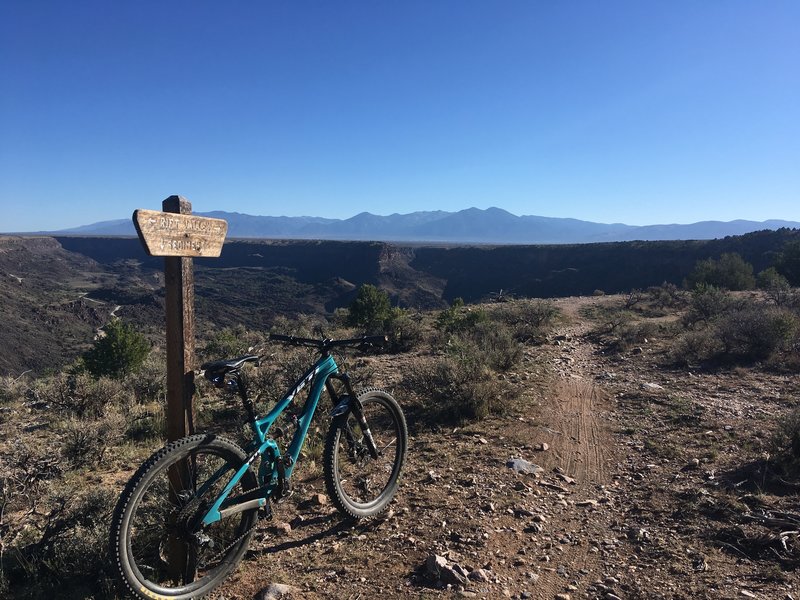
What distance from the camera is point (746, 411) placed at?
629cm

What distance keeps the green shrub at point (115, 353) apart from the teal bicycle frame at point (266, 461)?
34.7 ft

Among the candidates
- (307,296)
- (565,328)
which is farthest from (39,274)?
(565,328)

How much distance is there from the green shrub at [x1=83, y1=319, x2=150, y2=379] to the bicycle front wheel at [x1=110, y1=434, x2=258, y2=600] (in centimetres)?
1059

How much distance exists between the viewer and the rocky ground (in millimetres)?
3043

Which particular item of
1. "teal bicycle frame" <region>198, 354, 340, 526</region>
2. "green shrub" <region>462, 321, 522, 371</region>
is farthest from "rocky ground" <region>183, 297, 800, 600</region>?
"green shrub" <region>462, 321, 522, 371</region>

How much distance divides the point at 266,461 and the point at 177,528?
0.61m

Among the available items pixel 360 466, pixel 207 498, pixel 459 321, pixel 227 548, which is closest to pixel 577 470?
pixel 360 466

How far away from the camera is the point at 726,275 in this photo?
2764cm

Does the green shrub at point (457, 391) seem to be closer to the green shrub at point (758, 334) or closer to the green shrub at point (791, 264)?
the green shrub at point (758, 334)

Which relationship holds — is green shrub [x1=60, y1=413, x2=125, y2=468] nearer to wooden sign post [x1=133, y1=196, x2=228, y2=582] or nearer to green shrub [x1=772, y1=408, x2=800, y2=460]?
wooden sign post [x1=133, y1=196, x2=228, y2=582]

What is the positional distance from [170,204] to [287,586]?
95.6 inches

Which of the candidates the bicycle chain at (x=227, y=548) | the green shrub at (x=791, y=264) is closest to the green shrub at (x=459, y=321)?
the bicycle chain at (x=227, y=548)

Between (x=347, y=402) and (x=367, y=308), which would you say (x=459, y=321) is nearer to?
(x=367, y=308)

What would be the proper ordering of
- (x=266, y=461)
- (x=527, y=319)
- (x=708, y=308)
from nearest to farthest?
(x=266, y=461) → (x=708, y=308) → (x=527, y=319)
